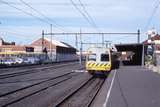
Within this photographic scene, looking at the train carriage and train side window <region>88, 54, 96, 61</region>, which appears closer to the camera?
the train carriage

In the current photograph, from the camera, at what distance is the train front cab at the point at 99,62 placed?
41875 mm

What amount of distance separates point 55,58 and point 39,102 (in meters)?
95.1

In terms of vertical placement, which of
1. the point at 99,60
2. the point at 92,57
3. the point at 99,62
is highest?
the point at 92,57

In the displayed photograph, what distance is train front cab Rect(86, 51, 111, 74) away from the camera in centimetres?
4188

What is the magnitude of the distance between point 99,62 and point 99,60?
0.71ft

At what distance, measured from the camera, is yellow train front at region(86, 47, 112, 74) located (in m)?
41.9

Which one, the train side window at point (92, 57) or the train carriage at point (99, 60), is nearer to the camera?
the train carriage at point (99, 60)

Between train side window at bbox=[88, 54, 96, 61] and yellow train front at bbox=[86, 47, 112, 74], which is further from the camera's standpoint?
train side window at bbox=[88, 54, 96, 61]

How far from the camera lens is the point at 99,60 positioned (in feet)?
138

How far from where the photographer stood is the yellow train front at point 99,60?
137ft

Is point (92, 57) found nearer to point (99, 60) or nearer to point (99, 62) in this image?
point (99, 60)

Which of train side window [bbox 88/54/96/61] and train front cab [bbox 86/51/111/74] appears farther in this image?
train side window [bbox 88/54/96/61]

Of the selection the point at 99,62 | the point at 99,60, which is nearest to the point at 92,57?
the point at 99,60

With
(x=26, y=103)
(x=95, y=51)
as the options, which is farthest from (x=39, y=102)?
(x=95, y=51)
